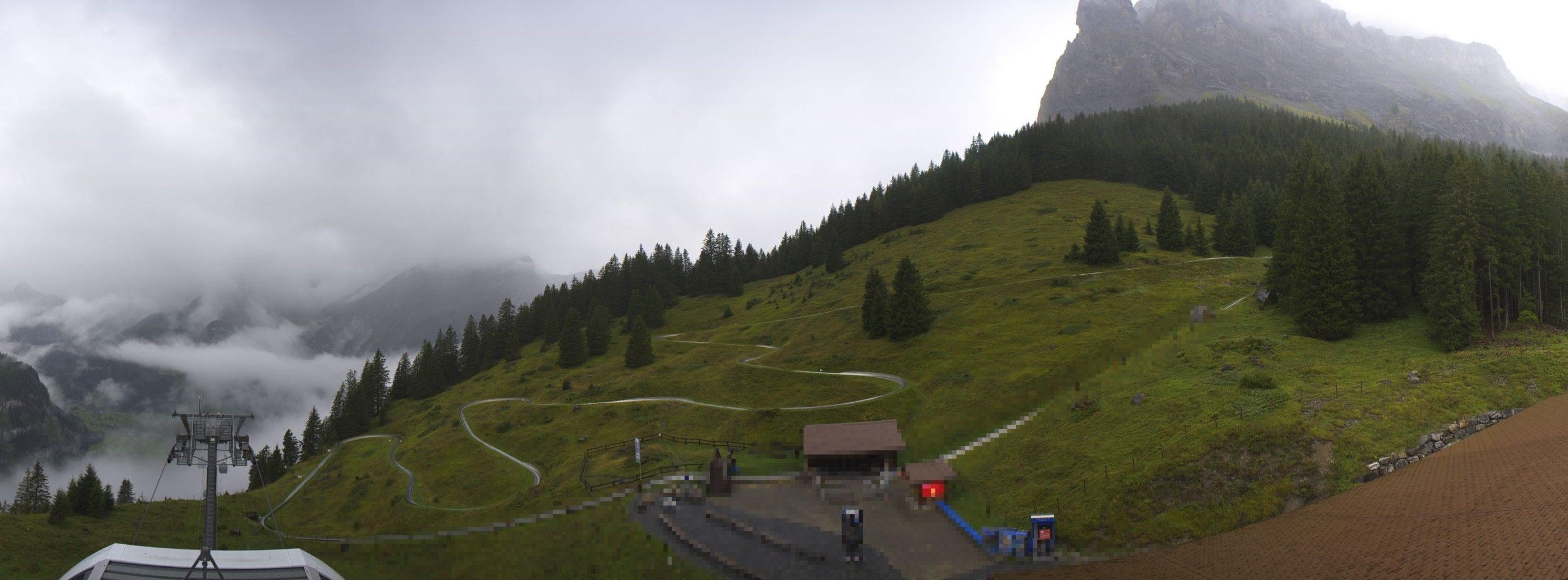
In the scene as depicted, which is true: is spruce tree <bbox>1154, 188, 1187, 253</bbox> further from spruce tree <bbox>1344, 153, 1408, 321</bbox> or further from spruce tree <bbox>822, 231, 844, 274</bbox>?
spruce tree <bbox>822, 231, 844, 274</bbox>

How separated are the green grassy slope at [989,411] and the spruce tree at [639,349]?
13.5 ft

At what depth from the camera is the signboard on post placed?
33.5 meters

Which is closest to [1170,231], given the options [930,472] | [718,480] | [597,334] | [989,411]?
[989,411]

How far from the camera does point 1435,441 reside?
117 feet

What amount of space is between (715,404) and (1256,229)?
87249mm

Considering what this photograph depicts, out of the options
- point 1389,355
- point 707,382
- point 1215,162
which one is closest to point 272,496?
point 707,382

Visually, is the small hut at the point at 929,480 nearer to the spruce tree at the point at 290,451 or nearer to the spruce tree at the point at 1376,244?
the spruce tree at the point at 1376,244

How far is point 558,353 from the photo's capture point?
12606 centimetres

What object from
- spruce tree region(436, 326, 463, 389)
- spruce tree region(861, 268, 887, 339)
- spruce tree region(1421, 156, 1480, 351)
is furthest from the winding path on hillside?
spruce tree region(436, 326, 463, 389)

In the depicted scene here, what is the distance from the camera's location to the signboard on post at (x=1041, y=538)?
3350 centimetres

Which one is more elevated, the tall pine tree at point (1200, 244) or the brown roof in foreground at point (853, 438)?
the tall pine tree at point (1200, 244)

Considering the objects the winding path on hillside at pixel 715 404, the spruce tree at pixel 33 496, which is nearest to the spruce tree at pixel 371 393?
the winding path on hillside at pixel 715 404

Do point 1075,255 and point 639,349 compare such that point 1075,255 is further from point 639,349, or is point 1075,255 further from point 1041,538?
point 1041,538

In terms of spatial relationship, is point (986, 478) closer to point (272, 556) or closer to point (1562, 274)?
point (272, 556)
